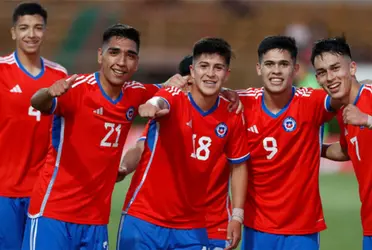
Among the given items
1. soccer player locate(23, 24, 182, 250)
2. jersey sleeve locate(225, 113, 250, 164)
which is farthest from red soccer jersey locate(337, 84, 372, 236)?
soccer player locate(23, 24, 182, 250)

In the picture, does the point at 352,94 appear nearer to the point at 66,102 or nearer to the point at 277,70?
the point at 277,70

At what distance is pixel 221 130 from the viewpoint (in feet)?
27.0

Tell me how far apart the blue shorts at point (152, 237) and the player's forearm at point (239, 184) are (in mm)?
498

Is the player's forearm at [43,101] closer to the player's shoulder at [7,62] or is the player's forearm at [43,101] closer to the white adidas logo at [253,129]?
the player's shoulder at [7,62]

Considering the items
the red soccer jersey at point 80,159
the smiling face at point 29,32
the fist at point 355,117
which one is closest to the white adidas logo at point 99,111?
the red soccer jersey at point 80,159

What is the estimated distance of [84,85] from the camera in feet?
26.0

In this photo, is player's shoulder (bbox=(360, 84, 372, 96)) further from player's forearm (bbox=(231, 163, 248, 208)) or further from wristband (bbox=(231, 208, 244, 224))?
wristband (bbox=(231, 208, 244, 224))

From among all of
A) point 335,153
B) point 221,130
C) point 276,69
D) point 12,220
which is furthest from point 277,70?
point 12,220

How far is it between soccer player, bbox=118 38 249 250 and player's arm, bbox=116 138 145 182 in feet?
0.19

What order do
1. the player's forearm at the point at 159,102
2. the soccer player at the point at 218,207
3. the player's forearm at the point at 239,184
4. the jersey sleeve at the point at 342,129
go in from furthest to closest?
1. the soccer player at the point at 218,207
2. the jersey sleeve at the point at 342,129
3. the player's forearm at the point at 239,184
4. the player's forearm at the point at 159,102

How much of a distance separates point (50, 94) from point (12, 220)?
2.22 metres

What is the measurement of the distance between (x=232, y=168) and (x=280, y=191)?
51 centimetres

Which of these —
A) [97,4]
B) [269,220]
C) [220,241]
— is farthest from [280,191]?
[97,4]

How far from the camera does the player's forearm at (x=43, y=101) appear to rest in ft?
24.5
